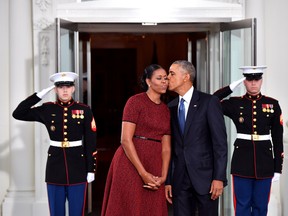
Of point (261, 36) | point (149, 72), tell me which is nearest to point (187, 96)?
point (149, 72)

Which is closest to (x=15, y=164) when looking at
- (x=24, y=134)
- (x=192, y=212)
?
(x=24, y=134)

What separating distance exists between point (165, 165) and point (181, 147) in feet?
0.61

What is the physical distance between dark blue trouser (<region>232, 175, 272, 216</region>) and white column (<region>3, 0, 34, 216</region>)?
2300mm

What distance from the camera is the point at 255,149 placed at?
5258mm

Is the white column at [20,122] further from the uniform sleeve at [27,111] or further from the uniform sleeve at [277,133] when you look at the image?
the uniform sleeve at [277,133]

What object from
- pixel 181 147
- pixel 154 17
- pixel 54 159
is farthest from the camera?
pixel 154 17

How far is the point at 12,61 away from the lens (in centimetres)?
663

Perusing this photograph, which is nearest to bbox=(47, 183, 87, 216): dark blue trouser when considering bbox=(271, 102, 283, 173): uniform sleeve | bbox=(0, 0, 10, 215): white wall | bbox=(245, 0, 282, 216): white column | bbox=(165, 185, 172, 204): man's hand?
bbox=(165, 185, 172, 204): man's hand

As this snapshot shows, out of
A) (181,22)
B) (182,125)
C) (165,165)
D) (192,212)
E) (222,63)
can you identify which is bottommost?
(192,212)

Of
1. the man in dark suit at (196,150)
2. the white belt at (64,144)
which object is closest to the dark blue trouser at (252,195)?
the man in dark suit at (196,150)

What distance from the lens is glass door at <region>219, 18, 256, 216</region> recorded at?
6.39m

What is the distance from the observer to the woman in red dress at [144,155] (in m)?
4.54

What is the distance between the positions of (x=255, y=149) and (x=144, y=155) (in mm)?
1107

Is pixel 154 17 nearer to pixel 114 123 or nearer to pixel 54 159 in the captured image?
pixel 54 159
